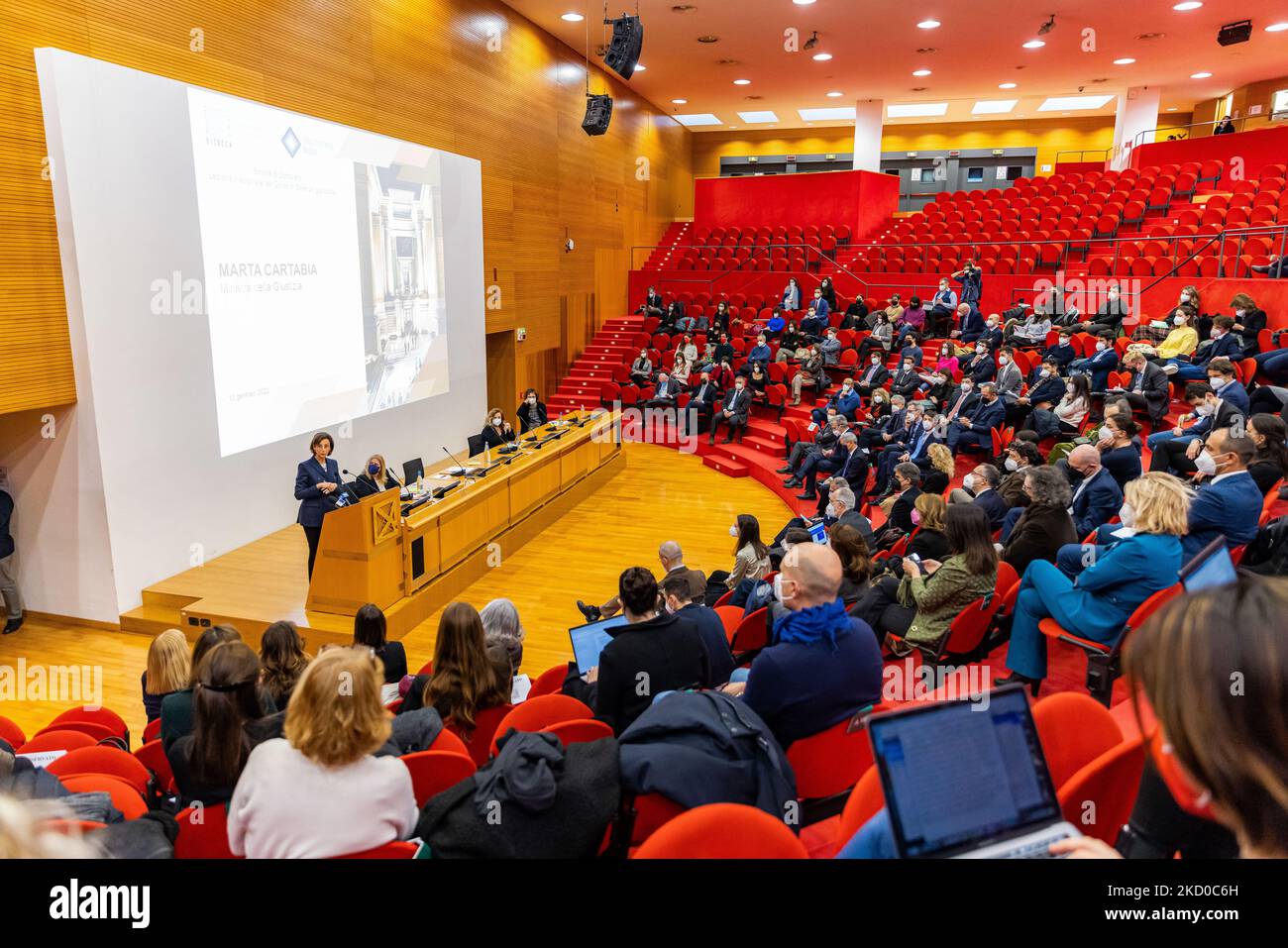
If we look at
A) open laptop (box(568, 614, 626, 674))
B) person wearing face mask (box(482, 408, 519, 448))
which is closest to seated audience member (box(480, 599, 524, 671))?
open laptop (box(568, 614, 626, 674))

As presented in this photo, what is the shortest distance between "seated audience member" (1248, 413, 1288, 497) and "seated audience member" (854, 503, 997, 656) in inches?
75.5

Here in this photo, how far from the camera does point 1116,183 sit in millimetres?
14742

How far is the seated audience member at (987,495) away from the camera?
5195 millimetres

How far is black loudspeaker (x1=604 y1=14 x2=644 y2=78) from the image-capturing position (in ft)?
32.6

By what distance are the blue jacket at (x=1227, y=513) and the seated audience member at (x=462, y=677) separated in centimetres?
303

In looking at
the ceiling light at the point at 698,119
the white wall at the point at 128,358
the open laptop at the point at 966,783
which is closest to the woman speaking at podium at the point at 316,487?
the white wall at the point at 128,358

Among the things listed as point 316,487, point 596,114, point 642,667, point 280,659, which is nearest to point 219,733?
point 280,659

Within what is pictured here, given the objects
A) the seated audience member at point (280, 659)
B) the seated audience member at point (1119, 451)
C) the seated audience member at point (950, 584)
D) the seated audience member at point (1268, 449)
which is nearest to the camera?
the seated audience member at point (280, 659)

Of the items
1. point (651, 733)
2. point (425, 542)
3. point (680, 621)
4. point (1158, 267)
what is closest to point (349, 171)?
point (425, 542)

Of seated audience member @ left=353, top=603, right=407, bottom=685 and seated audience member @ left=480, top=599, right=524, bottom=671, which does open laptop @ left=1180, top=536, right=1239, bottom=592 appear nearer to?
seated audience member @ left=480, top=599, right=524, bottom=671

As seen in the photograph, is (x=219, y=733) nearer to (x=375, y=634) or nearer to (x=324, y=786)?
(x=324, y=786)

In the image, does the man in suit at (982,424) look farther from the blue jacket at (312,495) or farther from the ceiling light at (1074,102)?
the ceiling light at (1074,102)

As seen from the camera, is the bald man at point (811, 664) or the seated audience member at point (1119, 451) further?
the seated audience member at point (1119, 451)
